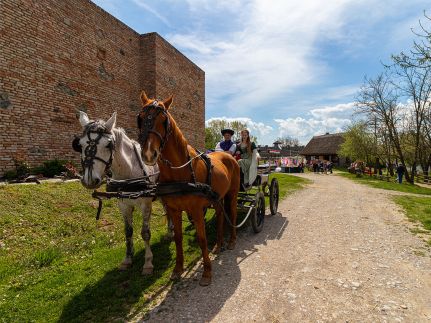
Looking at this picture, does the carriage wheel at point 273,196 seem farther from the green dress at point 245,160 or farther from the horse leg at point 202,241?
the horse leg at point 202,241

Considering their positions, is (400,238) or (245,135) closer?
(400,238)

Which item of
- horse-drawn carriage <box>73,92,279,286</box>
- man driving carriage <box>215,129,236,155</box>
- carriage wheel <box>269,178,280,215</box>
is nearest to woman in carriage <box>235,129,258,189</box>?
man driving carriage <box>215,129,236,155</box>

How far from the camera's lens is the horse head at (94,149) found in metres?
3.39

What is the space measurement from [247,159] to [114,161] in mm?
3369

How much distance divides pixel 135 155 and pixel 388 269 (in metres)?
4.57

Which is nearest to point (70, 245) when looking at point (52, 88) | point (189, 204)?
point (189, 204)

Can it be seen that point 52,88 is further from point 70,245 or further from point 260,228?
point 260,228

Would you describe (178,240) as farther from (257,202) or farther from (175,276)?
(257,202)

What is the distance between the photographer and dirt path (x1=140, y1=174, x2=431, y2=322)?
3234mm

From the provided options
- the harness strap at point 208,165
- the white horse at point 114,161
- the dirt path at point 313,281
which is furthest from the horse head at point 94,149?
the dirt path at point 313,281

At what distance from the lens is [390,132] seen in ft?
87.9

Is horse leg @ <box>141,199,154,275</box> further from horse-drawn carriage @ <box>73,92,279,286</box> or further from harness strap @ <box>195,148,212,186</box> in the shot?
harness strap @ <box>195,148,212,186</box>

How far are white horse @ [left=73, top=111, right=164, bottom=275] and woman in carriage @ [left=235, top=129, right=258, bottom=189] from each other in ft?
7.79

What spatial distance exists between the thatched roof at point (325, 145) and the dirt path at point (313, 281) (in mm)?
48004
